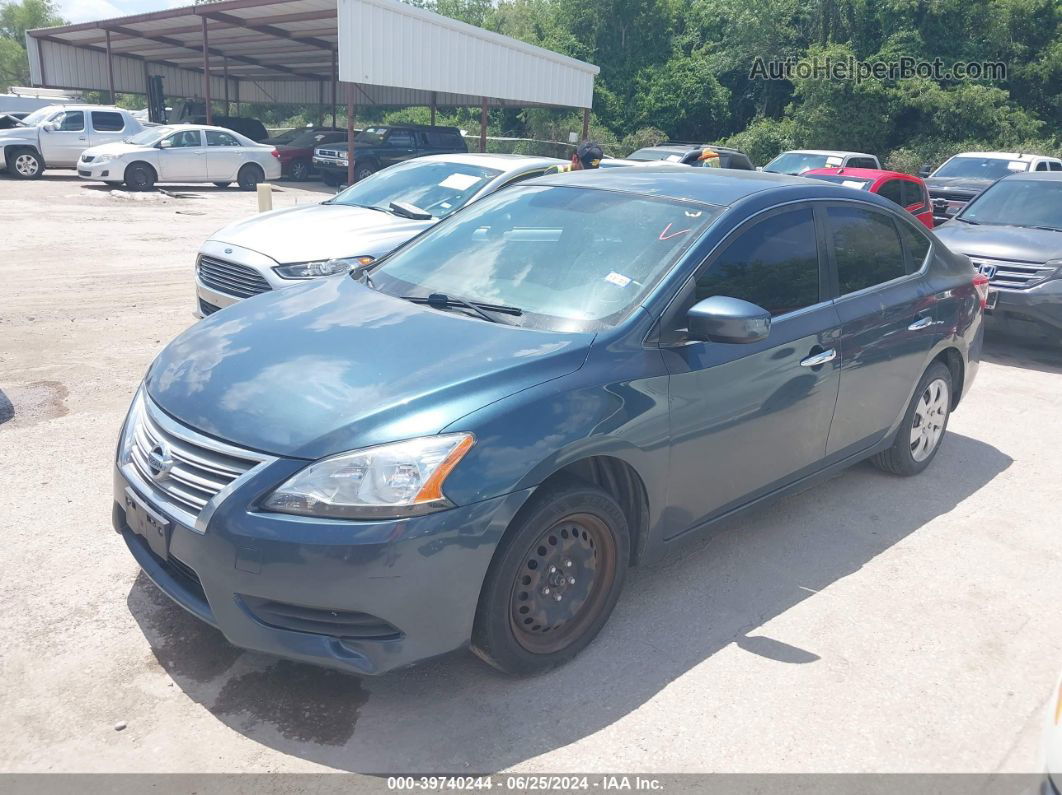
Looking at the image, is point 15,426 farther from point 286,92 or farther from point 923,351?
point 286,92

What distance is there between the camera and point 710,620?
12.6ft

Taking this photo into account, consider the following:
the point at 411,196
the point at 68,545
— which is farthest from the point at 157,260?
the point at 68,545

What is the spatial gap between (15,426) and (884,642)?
16.4ft

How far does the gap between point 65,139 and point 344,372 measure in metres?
22.5

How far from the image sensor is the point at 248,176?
76.0 feet

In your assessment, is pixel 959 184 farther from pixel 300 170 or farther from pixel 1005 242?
pixel 300 170

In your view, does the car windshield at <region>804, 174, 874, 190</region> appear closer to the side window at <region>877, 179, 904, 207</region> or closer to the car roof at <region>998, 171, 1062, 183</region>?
the side window at <region>877, 179, 904, 207</region>

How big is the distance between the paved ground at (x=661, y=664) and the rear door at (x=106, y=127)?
19.6 m

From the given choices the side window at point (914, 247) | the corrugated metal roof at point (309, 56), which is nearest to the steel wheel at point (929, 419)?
the side window at point (914, 247)

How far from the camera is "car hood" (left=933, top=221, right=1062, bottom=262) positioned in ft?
27.9

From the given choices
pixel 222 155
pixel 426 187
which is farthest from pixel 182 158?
pixel 426 187

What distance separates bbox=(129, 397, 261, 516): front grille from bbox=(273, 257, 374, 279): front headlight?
11.8ft

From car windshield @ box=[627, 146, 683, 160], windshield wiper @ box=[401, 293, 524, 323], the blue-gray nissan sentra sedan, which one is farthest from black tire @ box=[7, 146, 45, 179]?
windshield wiper @ box=[401, 293, 524, 323]

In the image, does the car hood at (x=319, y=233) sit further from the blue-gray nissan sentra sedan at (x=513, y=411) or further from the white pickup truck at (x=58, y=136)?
the white pickup truck at (x=58, y=136)
